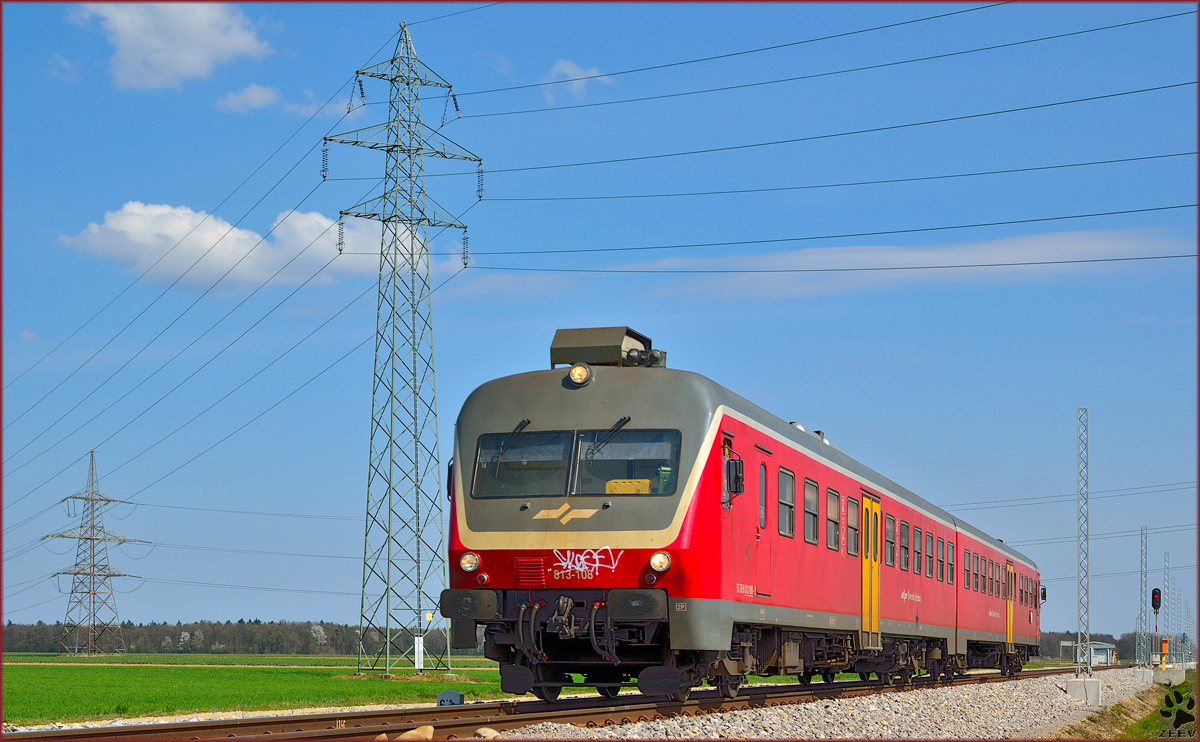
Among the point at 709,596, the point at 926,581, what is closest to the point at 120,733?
the point at 709,596

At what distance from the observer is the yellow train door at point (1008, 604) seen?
33000 millimetres

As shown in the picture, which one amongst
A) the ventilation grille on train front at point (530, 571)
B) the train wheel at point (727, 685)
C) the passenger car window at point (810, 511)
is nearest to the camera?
the ventilation grille on train front at point (530, 571)

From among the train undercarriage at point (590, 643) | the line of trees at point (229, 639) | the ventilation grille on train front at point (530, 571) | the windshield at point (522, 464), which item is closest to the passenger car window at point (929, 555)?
the train undercarriage at point (590, 643)

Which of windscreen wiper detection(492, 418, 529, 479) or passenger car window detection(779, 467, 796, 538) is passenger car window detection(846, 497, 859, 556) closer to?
passenger car window detection(779, 467, 796, 538)

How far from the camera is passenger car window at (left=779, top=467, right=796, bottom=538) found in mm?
14945

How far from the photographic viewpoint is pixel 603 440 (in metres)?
12.8

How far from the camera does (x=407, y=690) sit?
2472cm

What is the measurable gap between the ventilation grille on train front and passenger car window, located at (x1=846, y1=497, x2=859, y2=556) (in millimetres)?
6882

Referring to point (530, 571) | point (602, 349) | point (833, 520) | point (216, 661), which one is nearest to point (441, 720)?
point (530, 571)

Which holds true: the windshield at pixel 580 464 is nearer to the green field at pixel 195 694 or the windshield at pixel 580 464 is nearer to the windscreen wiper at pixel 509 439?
the windscreen wiper at pixel 509 439

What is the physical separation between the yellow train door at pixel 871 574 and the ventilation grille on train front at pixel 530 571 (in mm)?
7786

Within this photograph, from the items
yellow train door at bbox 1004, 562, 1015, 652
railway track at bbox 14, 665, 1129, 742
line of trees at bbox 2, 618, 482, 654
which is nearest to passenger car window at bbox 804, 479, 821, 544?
railway track at bbox 14, 665, 1129, 742

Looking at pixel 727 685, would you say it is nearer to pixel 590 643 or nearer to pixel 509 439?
pixel 590 643

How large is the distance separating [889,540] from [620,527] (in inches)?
372
